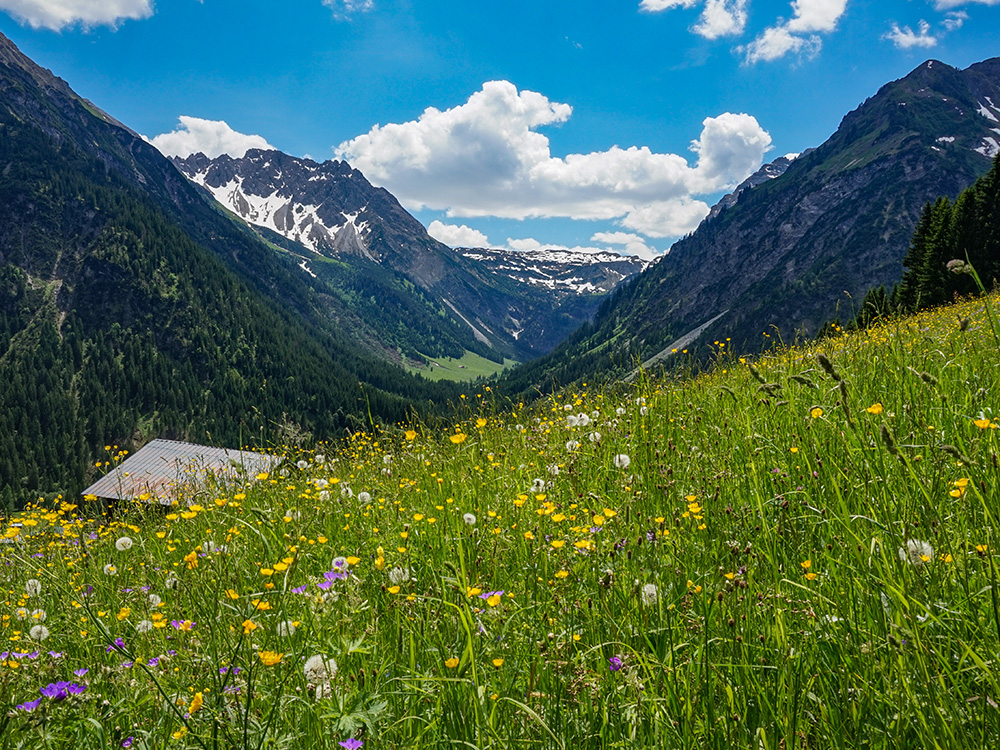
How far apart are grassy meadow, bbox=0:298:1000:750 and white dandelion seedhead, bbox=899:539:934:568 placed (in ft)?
0.11

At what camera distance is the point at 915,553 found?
1899 millimetres

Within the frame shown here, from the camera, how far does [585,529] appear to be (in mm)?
2928

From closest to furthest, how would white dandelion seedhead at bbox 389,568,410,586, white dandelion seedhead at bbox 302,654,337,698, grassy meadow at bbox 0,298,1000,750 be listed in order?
grassy meadow at bbox 0,298,1000,750 < white dandelion seedhead at bbox 302,654,337,698 < white dandelion seedhead at bbox 389,568,410,586

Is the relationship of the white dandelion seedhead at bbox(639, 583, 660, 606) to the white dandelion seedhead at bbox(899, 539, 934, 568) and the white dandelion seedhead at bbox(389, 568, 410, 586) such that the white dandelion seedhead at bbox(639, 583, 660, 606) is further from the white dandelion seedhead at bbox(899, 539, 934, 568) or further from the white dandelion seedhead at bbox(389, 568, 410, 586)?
the white dandelion seedhead at bbox(389, 568, 410, 586)

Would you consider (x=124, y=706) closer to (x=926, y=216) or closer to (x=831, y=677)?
(x=831, y=677)

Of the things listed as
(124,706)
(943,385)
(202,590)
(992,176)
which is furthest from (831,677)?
(992,176)

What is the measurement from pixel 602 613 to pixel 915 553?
4.15 ft

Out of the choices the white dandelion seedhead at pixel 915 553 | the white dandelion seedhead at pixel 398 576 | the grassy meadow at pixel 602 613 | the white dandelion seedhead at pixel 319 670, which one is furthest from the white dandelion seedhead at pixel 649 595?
the white dandelion seedhead at pixel 319 670

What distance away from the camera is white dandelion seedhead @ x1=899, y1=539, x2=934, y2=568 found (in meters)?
1.79

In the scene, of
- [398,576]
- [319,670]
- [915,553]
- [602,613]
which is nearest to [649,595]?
[602,613]

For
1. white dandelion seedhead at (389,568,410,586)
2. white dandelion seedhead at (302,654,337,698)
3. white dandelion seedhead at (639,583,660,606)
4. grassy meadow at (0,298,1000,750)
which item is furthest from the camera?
white dandelion seedhead at (389,568,410,586)

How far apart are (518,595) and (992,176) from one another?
70.7 metres

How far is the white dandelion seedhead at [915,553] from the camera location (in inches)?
70.5

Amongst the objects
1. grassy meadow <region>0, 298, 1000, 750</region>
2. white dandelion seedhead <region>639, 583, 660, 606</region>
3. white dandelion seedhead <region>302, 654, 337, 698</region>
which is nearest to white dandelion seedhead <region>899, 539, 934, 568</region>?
grassy meadow <region>0, 298, 1000, 750</region>
